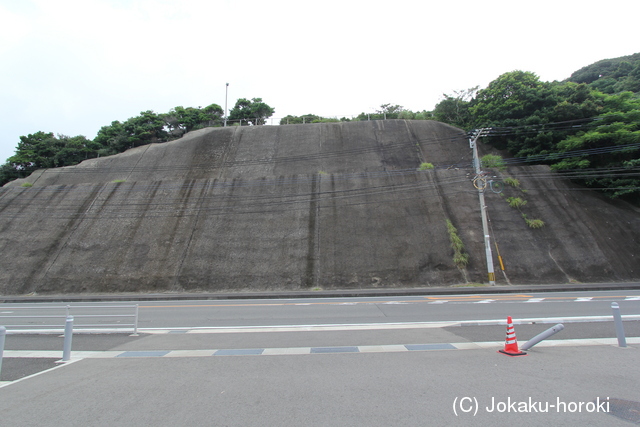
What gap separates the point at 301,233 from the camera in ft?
67.2

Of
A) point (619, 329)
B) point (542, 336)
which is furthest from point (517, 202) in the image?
point (542, 336)

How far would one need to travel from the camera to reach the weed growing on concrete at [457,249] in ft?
59.8

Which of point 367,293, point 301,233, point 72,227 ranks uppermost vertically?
point 72,227

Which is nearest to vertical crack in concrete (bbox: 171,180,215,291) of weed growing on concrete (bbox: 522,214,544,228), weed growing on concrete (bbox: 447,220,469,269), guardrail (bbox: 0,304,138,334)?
guardrail (bbox: 0,304,138,334)

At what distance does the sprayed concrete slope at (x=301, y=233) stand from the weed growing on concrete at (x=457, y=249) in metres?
0.32

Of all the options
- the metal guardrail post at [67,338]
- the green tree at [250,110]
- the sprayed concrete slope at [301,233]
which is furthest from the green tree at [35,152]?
the metal guardrail post at [67,338]

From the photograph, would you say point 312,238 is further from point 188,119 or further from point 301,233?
point 188,119

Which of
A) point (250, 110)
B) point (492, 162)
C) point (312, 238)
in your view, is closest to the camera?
point (312, 238)

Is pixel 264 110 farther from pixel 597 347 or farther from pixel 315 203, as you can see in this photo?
pixel 597 347

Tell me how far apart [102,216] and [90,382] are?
2186cm

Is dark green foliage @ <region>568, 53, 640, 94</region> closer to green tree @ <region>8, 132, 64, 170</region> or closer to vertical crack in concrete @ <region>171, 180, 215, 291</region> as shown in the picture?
vertical crack in concrete @ <region>171, 180, 215, 291</region>

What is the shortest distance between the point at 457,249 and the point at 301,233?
31.1 ft

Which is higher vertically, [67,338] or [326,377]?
Answer: [67,338]

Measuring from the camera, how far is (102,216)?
22.8m
